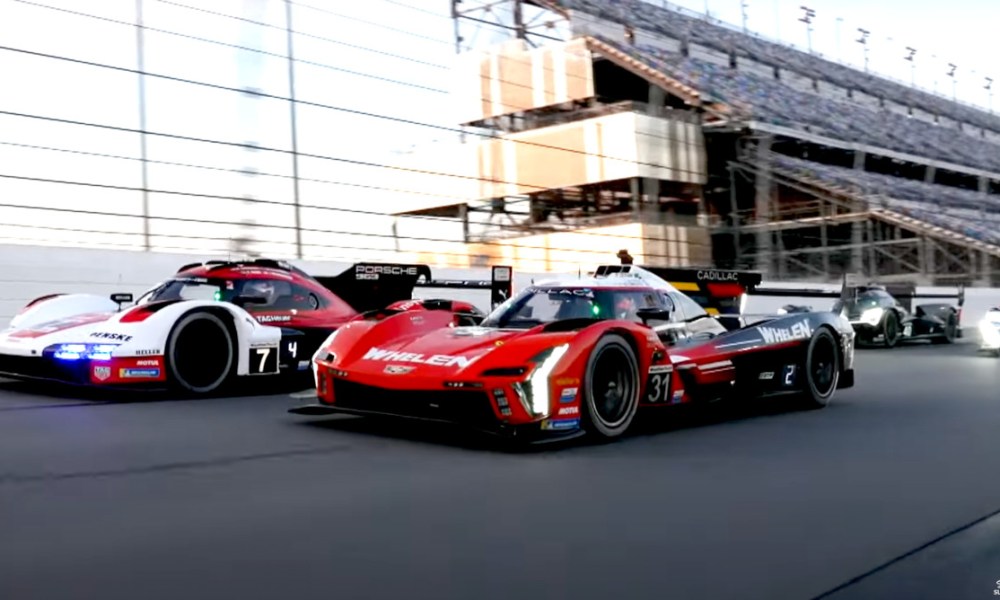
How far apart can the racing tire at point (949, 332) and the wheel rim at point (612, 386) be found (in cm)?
1377

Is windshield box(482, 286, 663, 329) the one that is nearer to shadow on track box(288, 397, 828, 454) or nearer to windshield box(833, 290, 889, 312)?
shadow on track box(288, 397, 828, 454)

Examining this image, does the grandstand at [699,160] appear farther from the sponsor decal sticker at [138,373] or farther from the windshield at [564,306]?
the windshield at [564,306]

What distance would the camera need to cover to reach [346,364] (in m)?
5.42

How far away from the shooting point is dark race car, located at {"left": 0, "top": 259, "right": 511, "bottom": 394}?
679 cm

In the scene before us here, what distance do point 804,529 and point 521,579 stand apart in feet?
4.03

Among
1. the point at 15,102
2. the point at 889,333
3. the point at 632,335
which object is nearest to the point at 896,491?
the point at 632,335

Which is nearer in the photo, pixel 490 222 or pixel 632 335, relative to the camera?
pixel 632 335

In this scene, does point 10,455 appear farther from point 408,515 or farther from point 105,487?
point 408,515

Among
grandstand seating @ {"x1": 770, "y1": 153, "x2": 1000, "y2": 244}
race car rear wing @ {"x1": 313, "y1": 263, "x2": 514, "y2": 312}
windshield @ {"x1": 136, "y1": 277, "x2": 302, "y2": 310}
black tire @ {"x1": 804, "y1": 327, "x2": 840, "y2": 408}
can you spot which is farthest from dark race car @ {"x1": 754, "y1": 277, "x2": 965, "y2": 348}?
grandstand seating @ {"x1": 770, "y1": 153, "x2": 1000, "y2": 244}

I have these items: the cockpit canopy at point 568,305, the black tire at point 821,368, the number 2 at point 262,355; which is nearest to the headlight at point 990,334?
the black tire at point 821,368

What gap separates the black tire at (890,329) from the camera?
16.4m

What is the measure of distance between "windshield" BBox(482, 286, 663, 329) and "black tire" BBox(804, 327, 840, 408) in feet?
5.29

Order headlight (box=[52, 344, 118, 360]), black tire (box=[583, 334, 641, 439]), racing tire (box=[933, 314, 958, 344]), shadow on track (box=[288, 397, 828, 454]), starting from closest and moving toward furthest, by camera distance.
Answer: shadow on track (box=[288, 397, 828, 454]) → black tire (box=[583, 334, 641, 439]) → headlight (box=[52, 344, 118, 360]) → racing tire (box=[933, 314, 958, 344])

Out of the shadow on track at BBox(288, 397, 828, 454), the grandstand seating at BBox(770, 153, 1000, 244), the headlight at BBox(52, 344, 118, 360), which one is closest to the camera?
the shadow on track at BBox(288, 397, 828, 454)
